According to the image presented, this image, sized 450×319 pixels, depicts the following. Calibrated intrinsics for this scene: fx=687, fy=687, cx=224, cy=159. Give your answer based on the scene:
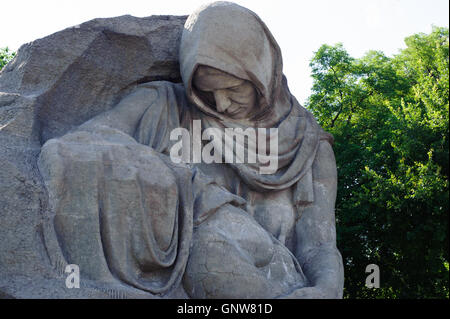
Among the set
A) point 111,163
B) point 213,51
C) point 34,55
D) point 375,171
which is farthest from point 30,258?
point 375,171

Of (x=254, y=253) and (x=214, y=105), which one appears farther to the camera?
(x=214, y=105)

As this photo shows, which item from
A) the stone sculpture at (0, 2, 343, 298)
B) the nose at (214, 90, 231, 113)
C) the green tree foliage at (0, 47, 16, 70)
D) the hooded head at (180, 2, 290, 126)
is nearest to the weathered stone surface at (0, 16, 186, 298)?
the stone sculpture at (0, 2, 343, 298)

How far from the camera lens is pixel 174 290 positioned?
4.95m

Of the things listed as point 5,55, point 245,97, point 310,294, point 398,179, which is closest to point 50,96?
point 245,97

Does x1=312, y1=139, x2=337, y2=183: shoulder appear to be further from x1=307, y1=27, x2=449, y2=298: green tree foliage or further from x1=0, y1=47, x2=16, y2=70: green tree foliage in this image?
x1=0, y1=47, x2=16, y2=70: green tree foliage

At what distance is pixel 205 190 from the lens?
Result: 551 centimetres

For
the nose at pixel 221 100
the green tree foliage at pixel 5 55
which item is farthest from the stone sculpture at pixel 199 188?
the green tree foliage at pixel 5 55

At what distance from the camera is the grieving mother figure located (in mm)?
4832

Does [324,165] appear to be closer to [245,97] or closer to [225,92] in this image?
[245,97]

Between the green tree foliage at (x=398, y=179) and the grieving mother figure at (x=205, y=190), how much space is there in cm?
425

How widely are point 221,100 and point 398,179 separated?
5.39m

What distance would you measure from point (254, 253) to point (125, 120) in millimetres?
1636

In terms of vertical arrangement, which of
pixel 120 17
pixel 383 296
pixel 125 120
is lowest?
pixel 383 296

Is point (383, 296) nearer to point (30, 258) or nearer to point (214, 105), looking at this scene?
point (214, 105)
